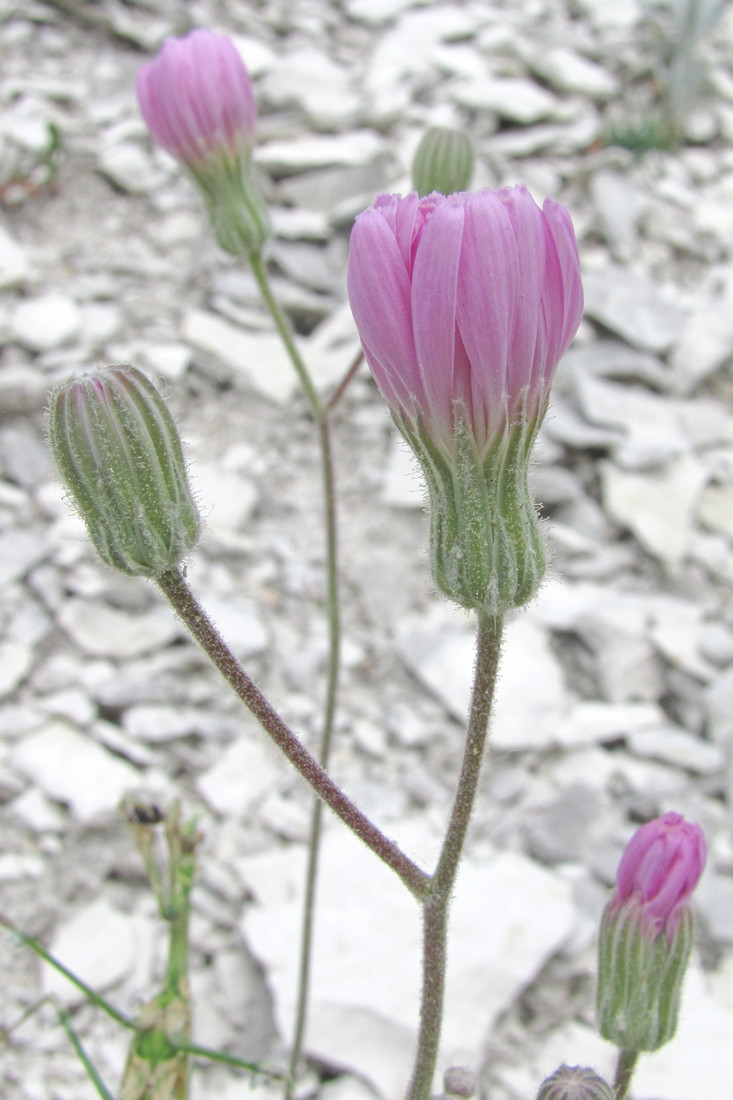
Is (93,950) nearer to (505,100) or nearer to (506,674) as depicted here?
(506,674)

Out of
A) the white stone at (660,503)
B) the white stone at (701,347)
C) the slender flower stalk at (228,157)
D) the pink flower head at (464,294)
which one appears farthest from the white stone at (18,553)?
the white stone at (701,347)

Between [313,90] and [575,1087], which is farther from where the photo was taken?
[313,90]

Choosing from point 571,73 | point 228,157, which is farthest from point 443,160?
point 571,73

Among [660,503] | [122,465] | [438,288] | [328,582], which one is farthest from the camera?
[660,503]

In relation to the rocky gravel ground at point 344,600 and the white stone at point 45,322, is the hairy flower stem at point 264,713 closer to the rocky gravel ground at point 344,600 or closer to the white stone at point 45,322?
the rocky gravel ground at point 344,600

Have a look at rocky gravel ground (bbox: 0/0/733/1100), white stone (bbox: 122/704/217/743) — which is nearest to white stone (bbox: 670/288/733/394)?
rocky gravel ground (bbox: 0/0/733/1100)

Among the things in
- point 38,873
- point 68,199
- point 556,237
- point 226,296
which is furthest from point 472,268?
point 68,199
